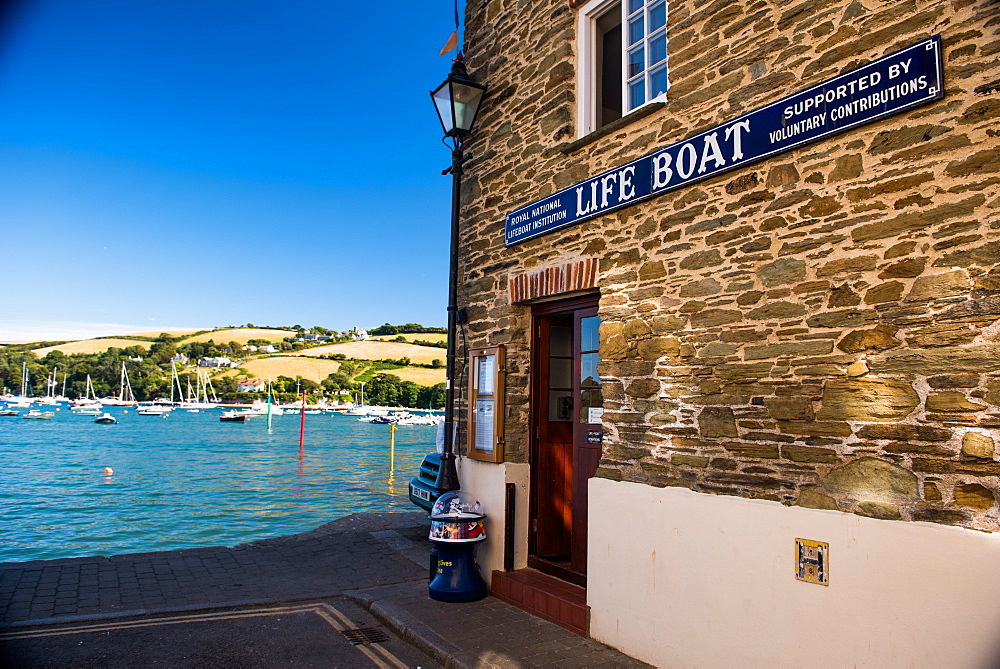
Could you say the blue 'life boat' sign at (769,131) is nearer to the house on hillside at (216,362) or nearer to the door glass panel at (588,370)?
the door glass panel at (588,370)

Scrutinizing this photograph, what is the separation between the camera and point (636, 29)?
538cm

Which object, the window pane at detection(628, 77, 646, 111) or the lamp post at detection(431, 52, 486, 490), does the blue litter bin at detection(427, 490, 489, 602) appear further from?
the window pane at detection(628, 77, 646, 111)

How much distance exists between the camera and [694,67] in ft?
15.0

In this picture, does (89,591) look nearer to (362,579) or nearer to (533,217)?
(362,579)

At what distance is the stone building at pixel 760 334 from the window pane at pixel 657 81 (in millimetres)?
32

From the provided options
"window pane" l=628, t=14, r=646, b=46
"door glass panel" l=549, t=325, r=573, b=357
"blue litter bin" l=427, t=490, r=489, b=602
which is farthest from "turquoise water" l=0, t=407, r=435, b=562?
"window pane" l=628, t=14, r=646, b=46

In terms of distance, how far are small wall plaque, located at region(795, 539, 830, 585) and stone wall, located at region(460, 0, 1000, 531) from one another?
222 mm

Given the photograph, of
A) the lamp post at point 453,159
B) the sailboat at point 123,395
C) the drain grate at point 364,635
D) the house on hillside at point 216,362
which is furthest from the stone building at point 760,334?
the sailboat at point 123,395

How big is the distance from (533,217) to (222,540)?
39.0 feet

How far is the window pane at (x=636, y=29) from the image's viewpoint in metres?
5.30

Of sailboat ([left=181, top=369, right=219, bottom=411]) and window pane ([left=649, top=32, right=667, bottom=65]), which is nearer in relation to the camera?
window pane ([left=649, top=32, right=667, bottom=65])

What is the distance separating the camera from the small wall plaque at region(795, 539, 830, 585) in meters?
3.46

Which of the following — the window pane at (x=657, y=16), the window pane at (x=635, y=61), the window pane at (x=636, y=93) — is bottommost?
the window pane at (x=636, y=93)

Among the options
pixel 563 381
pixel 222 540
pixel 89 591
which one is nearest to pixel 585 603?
pixel 563 381
